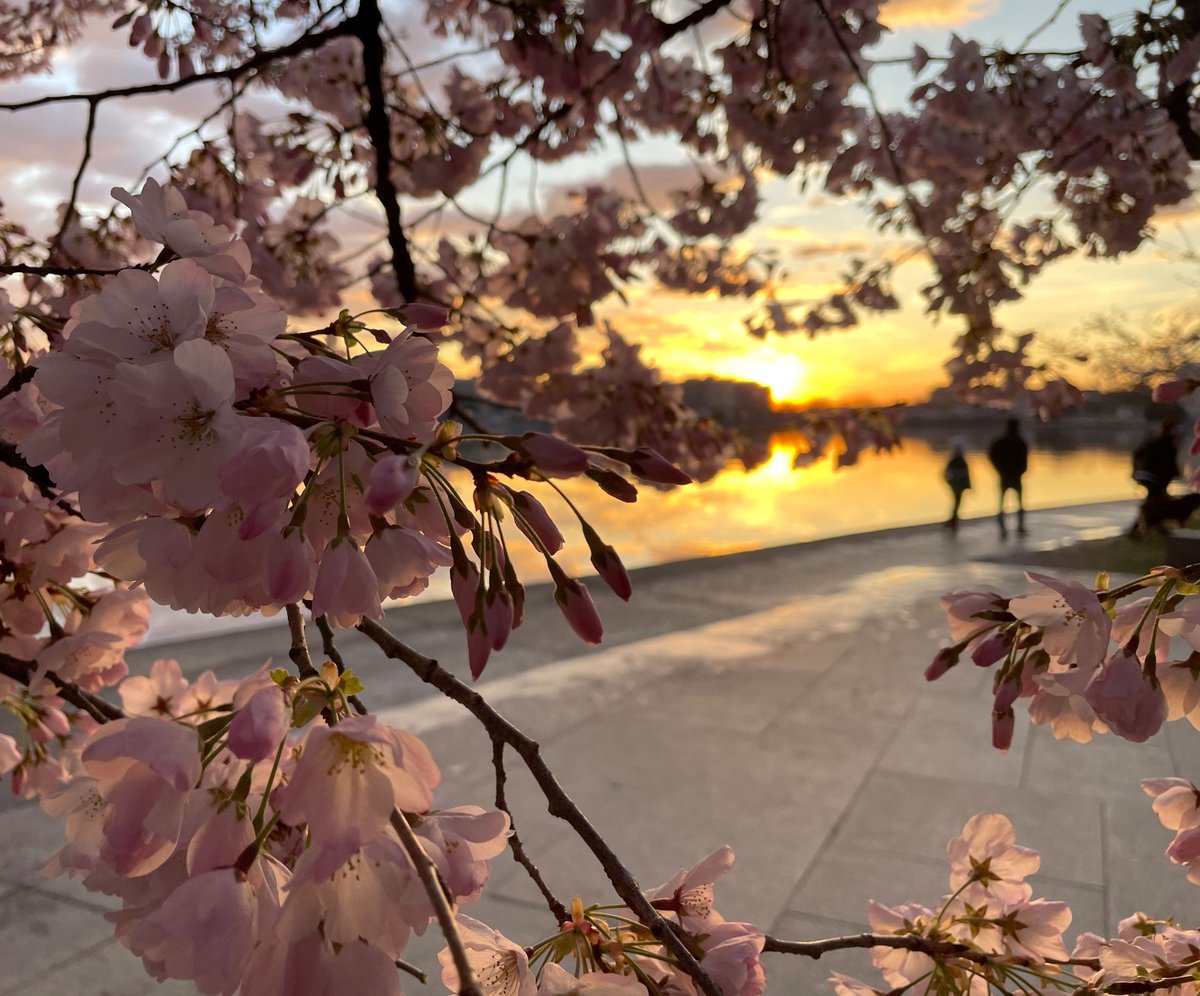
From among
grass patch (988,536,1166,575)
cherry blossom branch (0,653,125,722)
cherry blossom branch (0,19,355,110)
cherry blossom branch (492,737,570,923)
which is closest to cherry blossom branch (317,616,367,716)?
cherry blossom branch (492,737,570,923)

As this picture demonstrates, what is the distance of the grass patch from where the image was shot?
26.7ft

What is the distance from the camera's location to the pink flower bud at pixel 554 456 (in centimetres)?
54

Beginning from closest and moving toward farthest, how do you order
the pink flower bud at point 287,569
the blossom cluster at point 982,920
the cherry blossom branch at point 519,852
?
the pink flower bud at point 287,569 < the cherry blossom branch at point 519,852 < the blossom cluster at point 982,920

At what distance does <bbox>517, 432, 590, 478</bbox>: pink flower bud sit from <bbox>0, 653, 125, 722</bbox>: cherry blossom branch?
2.62ft

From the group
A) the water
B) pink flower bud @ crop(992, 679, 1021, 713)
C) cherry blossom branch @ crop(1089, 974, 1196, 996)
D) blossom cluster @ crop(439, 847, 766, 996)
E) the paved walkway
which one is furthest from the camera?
the water

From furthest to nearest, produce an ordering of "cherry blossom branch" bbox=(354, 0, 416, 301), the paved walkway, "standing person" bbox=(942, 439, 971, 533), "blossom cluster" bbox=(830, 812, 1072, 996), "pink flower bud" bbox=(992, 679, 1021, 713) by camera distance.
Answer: "standing person" bbox=(942, 439, 971, 533) < the paved walkway < "cherry blossom branch" bbox=(354, 0, 416, 301) < "blossom cluster" bbox=(830, 812, 1072, 996) < "pink flower bud" bbox=(992, 679, 1021, 713)

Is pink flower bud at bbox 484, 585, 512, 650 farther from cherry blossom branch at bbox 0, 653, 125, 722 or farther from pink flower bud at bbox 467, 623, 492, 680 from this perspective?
cherry blossom branch at bbox 0, 653, 125, 722

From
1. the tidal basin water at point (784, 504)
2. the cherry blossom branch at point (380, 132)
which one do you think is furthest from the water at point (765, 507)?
the cherry blossom branch at point (380, 132)

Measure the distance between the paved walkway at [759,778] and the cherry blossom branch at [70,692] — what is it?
1474mm

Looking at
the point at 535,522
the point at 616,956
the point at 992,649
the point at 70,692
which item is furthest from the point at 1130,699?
the point at 70,692

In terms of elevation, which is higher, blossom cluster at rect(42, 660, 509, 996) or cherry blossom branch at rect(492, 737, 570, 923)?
blossom cluster at rect(42, 660, 509, 996)

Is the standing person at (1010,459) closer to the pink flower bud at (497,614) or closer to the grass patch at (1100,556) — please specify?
the grass patch at (1100,556)

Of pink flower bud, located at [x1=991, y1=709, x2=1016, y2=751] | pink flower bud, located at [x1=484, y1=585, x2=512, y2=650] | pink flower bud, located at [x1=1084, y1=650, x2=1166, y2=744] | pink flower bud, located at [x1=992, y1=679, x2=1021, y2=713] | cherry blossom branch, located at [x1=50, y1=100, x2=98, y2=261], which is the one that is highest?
cherry blossom branch, located at [x1=50, y1=100, x2=98, y2=261]

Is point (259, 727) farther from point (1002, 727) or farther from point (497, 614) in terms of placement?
point (1002, 727)
